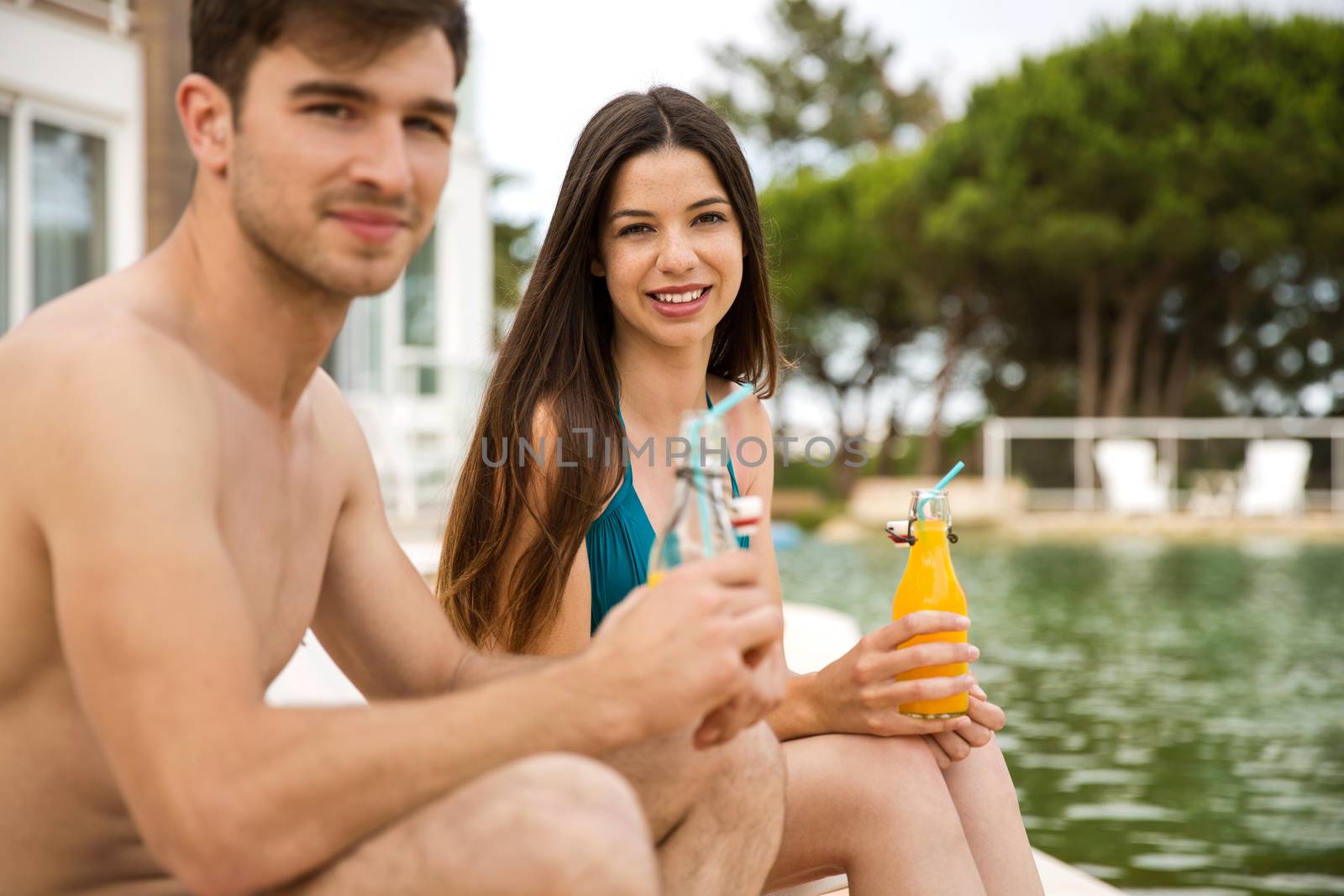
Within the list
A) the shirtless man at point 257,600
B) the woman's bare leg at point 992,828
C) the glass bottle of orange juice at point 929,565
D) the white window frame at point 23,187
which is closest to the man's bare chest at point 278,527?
the shirtless man at point 257,600

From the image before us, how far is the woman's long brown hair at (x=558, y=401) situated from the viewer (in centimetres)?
247

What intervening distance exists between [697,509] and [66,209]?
9.23m

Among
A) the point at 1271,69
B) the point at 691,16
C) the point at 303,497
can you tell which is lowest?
the point at 303,497

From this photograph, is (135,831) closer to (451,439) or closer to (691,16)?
(451,439)

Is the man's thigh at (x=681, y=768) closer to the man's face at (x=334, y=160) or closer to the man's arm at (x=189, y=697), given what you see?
the man's arm at (x=189, y=697)

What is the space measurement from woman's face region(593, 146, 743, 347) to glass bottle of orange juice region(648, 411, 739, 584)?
3.59ft

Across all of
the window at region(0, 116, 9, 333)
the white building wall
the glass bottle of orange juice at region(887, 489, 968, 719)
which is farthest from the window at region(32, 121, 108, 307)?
the glass bottle of orange juice at region(887, 489, 968, 719)

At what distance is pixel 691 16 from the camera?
42.7 m

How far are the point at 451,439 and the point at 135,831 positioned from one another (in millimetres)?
10873

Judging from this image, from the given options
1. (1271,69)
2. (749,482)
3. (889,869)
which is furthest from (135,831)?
(1271,69)

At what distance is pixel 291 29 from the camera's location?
1.32 metres

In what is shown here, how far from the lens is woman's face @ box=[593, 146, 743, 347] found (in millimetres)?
2613

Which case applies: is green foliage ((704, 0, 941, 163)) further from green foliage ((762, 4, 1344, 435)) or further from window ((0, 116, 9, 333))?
window ((0, 116, 9, 333))

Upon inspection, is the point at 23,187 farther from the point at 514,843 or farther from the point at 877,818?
the point at 514,843
